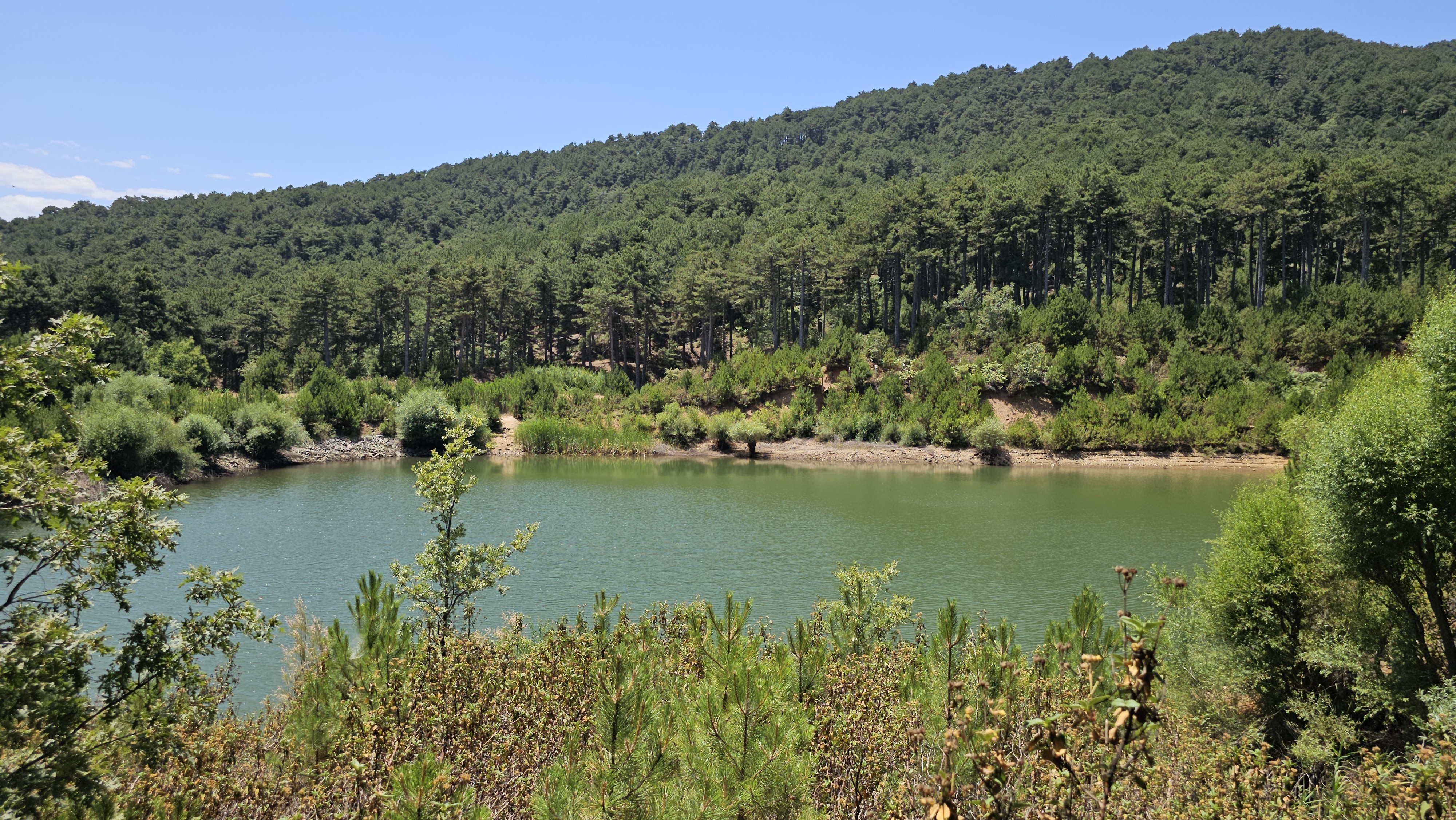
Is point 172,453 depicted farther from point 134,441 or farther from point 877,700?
point 877,700

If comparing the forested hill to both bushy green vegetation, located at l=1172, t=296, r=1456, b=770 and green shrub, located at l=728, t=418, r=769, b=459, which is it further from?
bushy green vegetation, located at l=1172, t=296, r=1456, b=770

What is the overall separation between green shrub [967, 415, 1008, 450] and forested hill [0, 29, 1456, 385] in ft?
59.8

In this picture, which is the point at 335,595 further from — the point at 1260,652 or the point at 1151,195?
the point at 1151,195

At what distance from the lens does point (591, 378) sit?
61438 millimetres

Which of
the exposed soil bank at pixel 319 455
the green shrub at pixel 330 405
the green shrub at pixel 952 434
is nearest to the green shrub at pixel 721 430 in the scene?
the green shrub at pixel 952 434

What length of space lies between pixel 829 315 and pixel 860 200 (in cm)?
1465

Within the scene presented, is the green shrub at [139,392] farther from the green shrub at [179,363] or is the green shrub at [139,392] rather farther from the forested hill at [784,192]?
the green shrub at [179,363]

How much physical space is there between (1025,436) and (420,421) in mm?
39487

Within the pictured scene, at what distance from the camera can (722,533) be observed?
26188 millimetres

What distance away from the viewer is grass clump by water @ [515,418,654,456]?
51562mm

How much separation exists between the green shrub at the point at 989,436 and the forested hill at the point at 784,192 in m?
18.2

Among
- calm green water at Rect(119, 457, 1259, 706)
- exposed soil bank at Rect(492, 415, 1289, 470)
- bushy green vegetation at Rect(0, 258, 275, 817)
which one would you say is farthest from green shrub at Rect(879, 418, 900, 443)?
bushy green vegetation at Rect(0, 258, 275, 817)

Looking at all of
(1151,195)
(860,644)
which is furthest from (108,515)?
(1151,195)

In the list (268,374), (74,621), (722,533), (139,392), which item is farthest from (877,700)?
(268,374)
